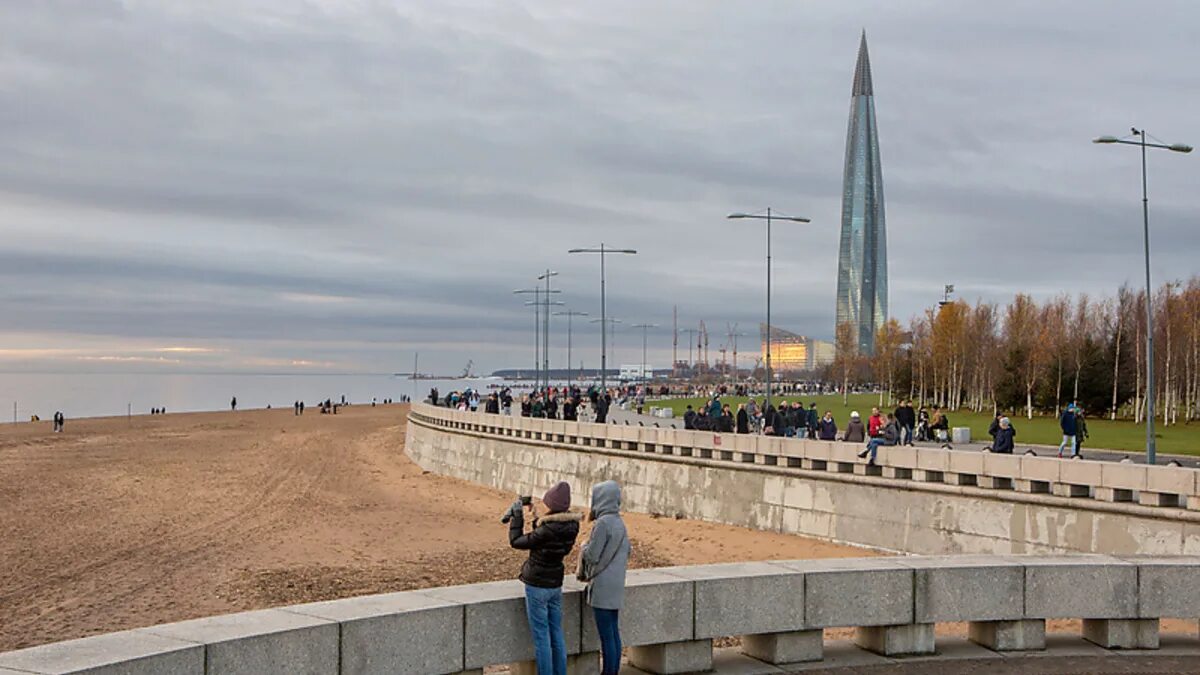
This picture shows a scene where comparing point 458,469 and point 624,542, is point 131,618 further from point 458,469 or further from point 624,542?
point 458,469

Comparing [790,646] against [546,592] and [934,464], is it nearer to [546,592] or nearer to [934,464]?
[546,592]

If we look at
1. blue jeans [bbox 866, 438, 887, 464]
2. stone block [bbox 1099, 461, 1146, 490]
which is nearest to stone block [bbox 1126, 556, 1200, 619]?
stone block [bbox 1099, 461, 1146, 490]

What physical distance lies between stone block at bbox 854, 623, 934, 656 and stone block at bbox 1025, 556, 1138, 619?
2.78 ft

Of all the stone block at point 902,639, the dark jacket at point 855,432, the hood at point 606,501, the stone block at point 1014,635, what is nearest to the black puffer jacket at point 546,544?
the hood at point 606,501

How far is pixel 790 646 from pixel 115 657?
4911 millimetres

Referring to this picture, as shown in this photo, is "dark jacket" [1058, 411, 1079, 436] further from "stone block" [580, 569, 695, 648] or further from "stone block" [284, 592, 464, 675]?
"stone block" [284, 592, 464, 675]

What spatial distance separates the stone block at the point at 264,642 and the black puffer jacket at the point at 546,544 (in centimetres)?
144

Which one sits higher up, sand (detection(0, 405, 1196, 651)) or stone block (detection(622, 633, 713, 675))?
stone block (detection(622, 633, 713, 675))

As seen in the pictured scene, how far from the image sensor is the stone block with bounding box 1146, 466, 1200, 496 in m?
18.0

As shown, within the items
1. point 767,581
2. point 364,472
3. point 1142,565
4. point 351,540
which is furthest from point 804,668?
point 364,472

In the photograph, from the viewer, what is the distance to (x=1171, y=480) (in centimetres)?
1833

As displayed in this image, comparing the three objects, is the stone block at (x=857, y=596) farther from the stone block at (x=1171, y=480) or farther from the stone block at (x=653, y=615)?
the stone block at (x=1171, y=480)

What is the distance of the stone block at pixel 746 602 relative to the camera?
27.3 ft

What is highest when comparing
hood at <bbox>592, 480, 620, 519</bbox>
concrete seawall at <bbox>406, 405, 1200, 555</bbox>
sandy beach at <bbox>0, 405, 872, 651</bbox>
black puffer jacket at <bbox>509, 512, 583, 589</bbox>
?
hood at <bbox>592, 480, 620, 519</bbox>
